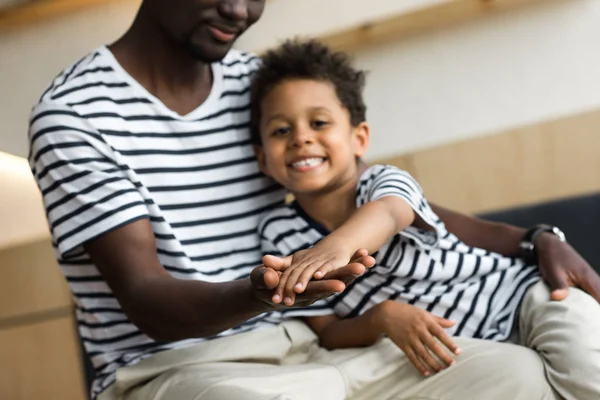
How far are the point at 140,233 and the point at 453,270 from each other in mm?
515

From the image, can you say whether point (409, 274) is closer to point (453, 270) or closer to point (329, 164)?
point (453, 270)

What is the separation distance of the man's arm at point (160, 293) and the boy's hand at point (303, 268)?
57mm

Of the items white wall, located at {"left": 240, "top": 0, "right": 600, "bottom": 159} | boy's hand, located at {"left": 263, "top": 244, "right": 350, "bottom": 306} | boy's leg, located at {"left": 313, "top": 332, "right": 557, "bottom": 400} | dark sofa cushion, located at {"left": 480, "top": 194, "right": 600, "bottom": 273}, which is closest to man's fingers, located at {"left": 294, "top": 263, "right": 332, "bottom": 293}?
boy's hand, located at {"left": 263, "top": 244, "right": 350, "bottom": 306}

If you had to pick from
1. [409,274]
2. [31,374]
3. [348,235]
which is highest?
→ [348,235]

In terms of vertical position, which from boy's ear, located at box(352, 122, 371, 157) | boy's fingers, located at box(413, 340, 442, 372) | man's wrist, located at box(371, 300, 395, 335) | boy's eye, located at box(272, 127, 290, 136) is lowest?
boy's fingers, located at box(413, 340, 442, 372)

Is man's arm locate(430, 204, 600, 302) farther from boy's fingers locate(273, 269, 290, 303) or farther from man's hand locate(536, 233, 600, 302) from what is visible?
boy's fingers locate(273, 269, 290, 303)

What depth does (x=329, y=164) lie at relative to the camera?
136 centimetres

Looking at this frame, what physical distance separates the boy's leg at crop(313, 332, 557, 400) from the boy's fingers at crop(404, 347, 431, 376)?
13mm

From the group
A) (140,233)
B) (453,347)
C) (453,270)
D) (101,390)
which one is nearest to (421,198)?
(453,270)

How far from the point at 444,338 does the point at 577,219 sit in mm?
671

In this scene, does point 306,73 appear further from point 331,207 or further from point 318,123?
point 331,207

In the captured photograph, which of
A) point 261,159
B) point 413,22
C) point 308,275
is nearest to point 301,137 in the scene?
point 261,159

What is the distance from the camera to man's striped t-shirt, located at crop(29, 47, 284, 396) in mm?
1199

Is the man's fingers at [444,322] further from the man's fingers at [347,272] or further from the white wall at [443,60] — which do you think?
the white wall at [443,60]
